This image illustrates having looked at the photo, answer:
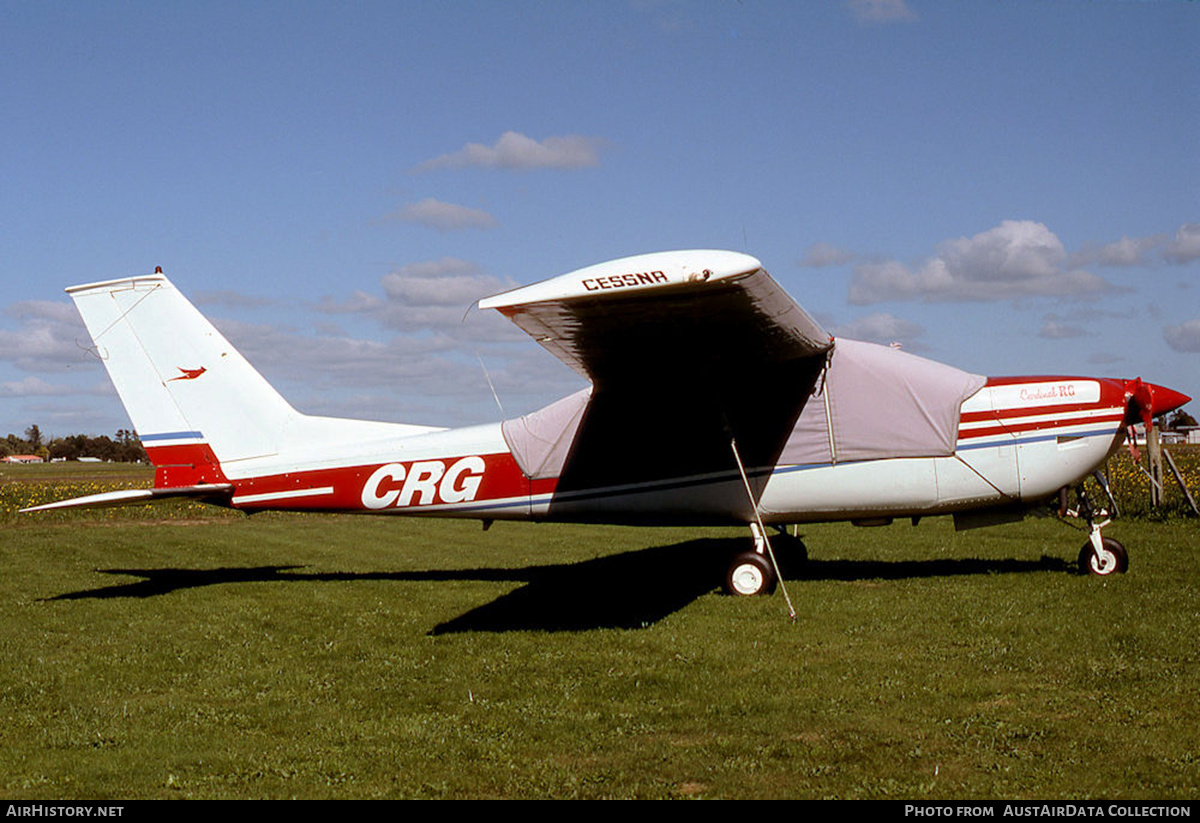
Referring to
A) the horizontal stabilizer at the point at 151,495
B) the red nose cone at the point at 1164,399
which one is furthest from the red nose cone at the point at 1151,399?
the horizontal stabilizer at the point at 151,495

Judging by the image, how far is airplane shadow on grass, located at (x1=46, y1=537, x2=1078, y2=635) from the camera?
9.68 m

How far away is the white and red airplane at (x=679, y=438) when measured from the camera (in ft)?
34.6

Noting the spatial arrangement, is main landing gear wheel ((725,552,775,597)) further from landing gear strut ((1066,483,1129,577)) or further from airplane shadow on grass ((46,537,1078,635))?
landing gear strut ((1066,483,1129,577))

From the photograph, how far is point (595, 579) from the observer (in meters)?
12.4

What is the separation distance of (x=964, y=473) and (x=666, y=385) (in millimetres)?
3434

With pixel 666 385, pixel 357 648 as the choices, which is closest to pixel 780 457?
pixel 666 385

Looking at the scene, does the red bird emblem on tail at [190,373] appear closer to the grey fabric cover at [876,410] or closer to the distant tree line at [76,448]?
the grey fabric cover at [876,410]

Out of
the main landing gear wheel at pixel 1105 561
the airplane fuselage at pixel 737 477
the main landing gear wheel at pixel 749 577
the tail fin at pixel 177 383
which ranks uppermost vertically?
the tail fin at pixel 177 383

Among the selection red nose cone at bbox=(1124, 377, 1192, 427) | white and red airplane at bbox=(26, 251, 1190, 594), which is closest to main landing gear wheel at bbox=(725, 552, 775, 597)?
white and red airplane at bbox=(26, 251, 1190, 594)

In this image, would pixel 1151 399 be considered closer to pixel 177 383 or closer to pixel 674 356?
pixel 674 356

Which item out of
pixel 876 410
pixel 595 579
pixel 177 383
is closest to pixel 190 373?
pixel 177 383

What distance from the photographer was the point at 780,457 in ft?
35.6

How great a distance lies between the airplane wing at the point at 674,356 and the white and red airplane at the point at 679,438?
0.03 meters

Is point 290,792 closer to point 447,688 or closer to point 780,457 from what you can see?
point 447,688
